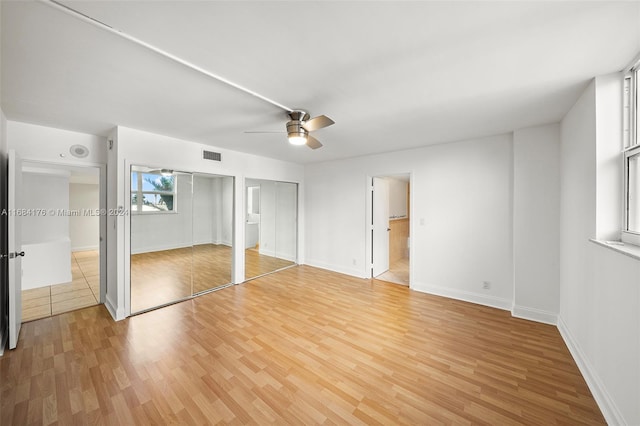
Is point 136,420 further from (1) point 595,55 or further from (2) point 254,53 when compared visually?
(1) point 595,55

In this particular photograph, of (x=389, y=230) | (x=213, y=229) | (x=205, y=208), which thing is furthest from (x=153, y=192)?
(x=389, y=230)

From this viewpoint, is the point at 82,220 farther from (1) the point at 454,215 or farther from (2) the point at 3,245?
(1) the point at 454,215

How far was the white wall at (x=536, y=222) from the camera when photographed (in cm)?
286

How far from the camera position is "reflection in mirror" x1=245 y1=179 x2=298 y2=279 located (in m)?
5.55

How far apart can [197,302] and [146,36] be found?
3372mm

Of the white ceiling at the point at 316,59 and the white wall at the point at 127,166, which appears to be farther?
the white wall at the point at 127,166

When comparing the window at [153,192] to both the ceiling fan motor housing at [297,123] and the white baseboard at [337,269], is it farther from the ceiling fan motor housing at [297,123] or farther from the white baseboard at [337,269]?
the white baseboard at [337,269]

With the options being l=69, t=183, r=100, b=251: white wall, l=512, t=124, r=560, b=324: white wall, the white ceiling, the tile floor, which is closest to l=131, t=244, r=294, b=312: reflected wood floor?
the white ceiling

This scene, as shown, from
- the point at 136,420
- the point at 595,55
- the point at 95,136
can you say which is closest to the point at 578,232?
the point at 595,55

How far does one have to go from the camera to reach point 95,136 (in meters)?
3.28

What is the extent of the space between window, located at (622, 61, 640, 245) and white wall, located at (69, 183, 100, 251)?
9.94 m

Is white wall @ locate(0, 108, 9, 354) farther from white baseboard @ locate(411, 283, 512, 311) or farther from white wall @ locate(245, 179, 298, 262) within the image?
white baseboard @ locate(411, 283, 512, 311)

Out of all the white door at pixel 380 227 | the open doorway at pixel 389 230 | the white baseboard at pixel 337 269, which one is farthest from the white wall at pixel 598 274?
the white baseboard at pixel 337 269

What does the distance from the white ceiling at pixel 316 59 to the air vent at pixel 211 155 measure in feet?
3.57
